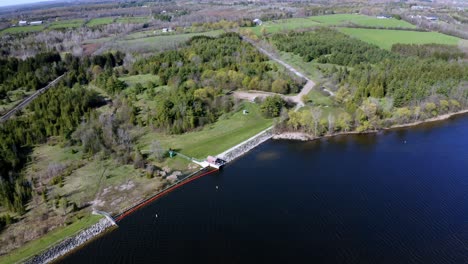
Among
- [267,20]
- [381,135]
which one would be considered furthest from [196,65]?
[267,20]

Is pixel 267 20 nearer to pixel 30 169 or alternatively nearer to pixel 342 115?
pixel 342 115

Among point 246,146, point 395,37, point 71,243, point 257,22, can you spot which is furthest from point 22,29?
point 71,243

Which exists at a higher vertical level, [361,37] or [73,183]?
[361,37]

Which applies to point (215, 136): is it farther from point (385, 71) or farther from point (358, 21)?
point (358, 21)

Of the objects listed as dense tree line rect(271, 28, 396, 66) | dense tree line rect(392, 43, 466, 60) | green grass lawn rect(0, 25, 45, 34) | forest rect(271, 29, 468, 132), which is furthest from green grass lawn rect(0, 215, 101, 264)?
green grass lawn rect(0, 25, 45, 34)

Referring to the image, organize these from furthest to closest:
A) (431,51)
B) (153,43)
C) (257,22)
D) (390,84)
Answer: (257,22)
(153,43)
(431,51)
(390,84)

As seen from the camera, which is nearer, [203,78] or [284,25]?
[203,78]
